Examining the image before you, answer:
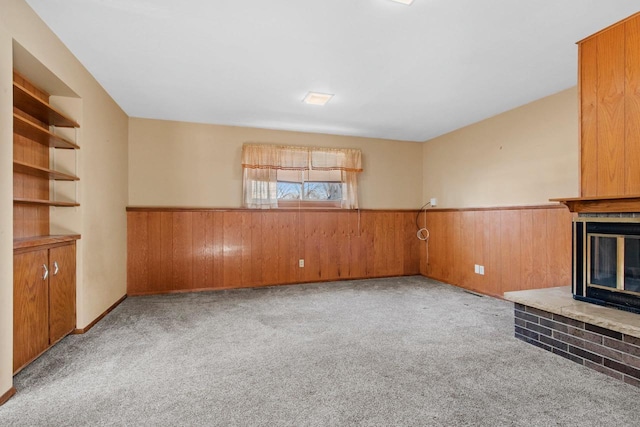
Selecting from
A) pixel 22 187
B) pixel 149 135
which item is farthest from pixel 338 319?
pixel 149 135

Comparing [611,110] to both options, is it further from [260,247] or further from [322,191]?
[260,247]

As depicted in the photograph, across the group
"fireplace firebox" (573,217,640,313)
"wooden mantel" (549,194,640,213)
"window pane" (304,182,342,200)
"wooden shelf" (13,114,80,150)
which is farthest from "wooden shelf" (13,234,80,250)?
"fireplace firebox" (573,217,640,313)

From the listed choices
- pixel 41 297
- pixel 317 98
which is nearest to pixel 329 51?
pixel 317 98

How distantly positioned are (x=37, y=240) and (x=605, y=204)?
396 cm

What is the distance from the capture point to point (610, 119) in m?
2.25

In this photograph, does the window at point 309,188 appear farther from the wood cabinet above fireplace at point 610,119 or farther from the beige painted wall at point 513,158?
the wood cabinet above fireplace at point 610,119

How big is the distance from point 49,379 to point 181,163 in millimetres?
2911

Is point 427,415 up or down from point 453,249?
down

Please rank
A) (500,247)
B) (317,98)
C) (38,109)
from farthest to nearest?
(500,247), (317,98), (38,109)

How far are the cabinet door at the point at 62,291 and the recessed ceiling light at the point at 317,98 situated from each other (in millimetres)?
2614

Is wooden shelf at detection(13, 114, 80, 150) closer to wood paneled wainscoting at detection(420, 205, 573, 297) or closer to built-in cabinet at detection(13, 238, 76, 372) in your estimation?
built-in cabinet at detection(13, 238, 76, 372)

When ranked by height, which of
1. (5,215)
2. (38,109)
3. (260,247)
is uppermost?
(38,109)

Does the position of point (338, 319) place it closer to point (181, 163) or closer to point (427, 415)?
point (427, 415)

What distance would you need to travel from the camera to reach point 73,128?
9.05 feet
